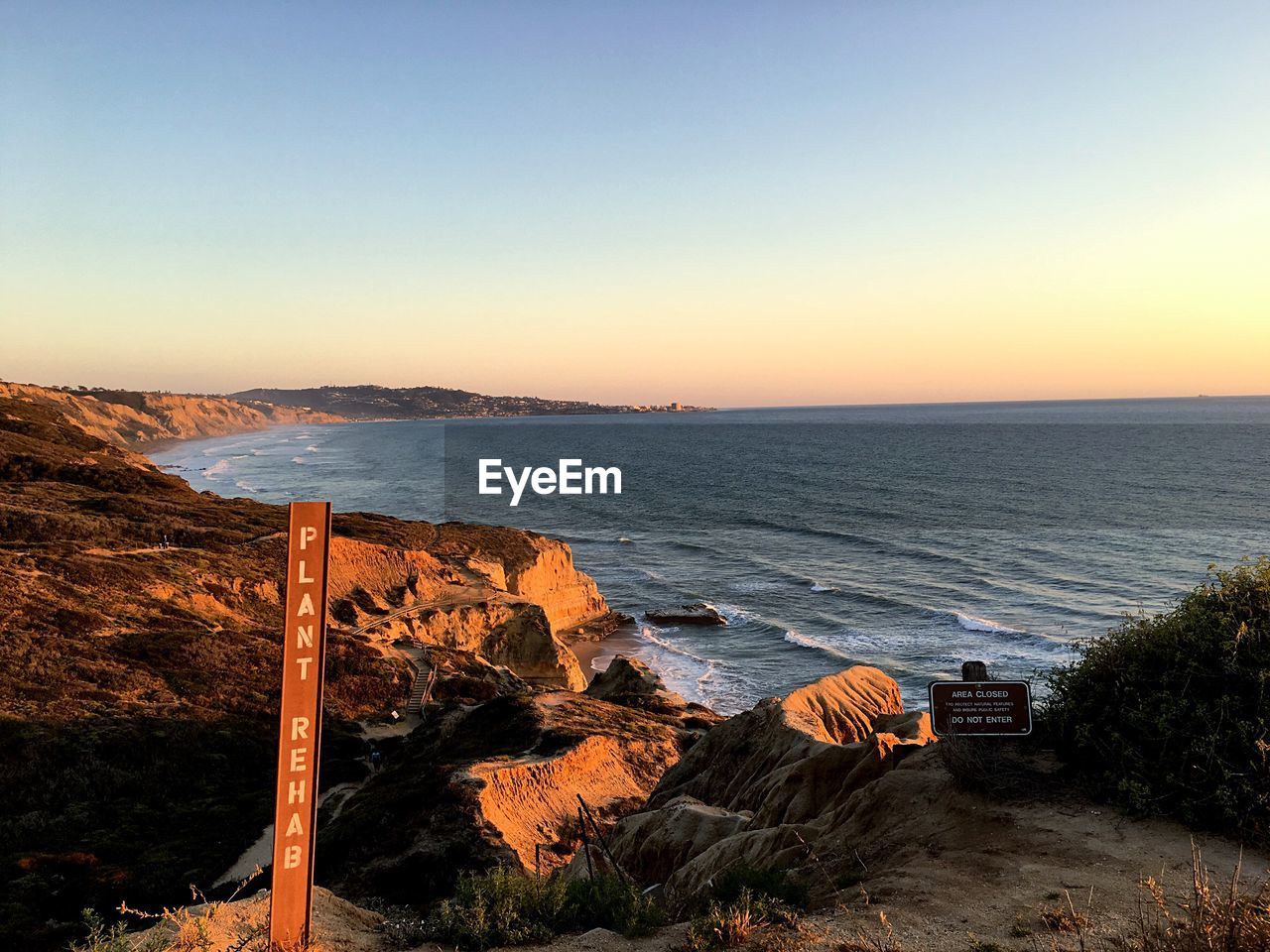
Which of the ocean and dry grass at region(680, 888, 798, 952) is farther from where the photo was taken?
the ocean

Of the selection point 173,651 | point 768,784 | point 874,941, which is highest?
point 874,941

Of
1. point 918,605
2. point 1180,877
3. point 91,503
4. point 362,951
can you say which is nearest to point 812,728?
point 1180,877

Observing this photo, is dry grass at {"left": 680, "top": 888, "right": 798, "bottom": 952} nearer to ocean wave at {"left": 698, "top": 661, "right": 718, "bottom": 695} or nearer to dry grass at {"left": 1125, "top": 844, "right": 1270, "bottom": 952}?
dry grass at {"left": 1125, "top": 844, "right": 1270, "bottom": 952}

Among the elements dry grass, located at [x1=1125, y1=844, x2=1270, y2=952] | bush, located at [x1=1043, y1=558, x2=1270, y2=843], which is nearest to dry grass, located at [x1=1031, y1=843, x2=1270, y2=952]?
dry grass, located at [x1=1125, y1=844, x2=1270, y2=952]

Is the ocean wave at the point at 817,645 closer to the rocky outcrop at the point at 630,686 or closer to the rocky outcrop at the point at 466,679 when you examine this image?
the rocky outcrop at the point at 630,686

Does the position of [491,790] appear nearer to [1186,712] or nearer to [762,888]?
[762,888]

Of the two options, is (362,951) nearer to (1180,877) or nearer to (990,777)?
(990,777)

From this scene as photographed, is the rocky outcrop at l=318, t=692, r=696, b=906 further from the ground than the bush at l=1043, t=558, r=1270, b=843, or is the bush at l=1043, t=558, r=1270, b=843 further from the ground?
the bush at l=1043, t=558, r=1270, b=843

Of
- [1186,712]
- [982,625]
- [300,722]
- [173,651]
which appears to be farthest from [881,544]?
[300,722]
